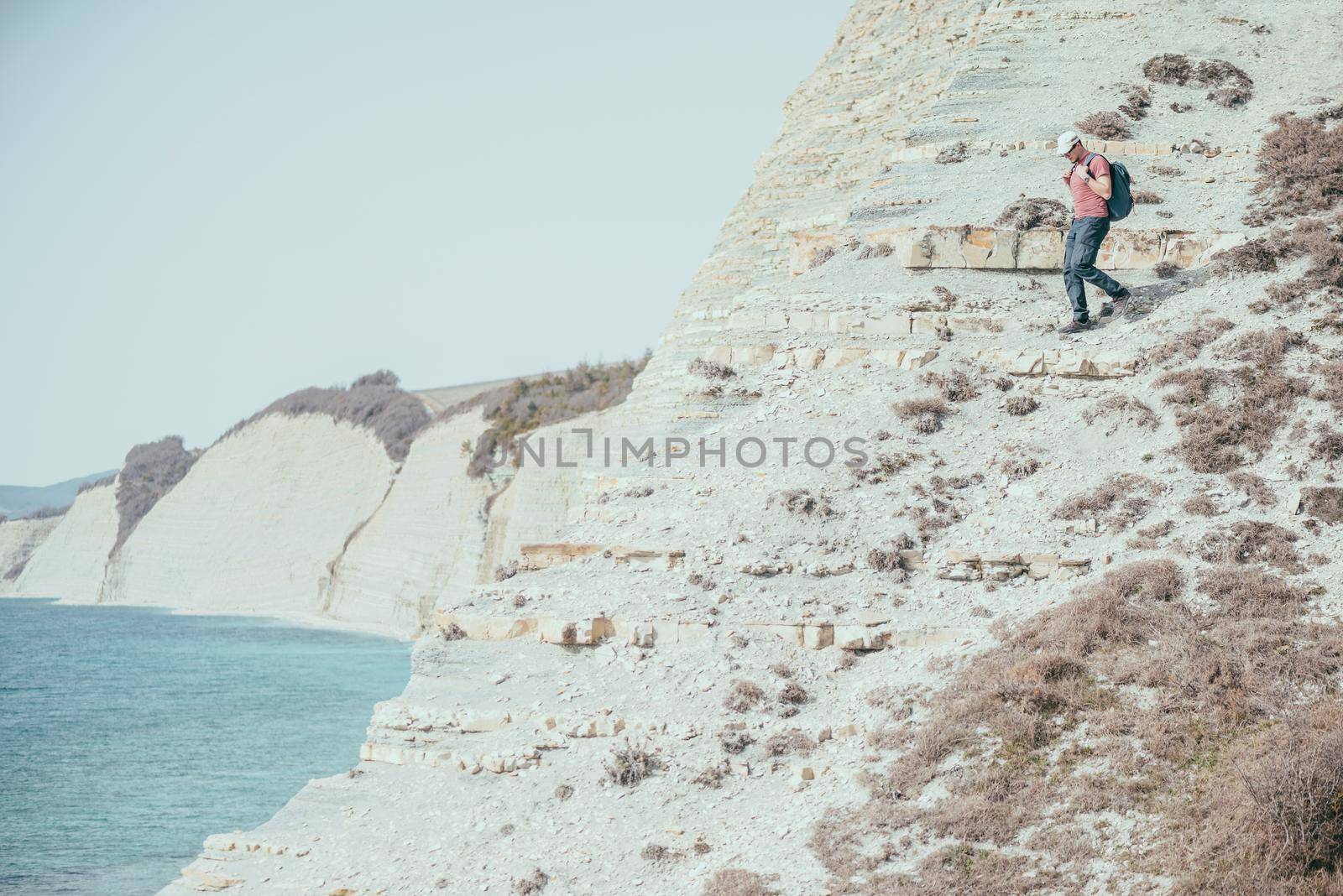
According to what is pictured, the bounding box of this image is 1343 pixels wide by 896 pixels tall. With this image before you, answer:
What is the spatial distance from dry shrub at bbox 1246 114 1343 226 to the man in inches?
131

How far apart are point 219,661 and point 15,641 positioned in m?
16.9

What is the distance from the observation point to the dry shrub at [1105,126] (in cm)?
1936

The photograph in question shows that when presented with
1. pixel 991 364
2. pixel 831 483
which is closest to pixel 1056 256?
pixel 991 364

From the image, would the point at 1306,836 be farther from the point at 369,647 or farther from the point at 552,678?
the point at 369,647

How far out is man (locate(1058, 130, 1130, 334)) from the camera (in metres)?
14.9

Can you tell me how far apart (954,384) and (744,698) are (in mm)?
5959

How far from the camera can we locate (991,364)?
1580cm

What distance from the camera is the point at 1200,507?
12.4 m

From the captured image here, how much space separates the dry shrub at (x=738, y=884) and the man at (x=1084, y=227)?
933 centimetres

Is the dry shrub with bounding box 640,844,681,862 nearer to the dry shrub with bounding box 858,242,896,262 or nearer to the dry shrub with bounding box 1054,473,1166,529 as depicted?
the dry shrub with bounding box 1054,473,1166,529

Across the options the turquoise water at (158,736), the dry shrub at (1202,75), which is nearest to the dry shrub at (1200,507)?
the dry shrub at (1202,75)


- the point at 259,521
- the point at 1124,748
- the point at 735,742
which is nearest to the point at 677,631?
the point at 735,742

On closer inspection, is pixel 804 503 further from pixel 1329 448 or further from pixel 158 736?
pixel 158 736

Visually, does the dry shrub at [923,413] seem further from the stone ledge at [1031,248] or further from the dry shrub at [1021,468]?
the stone ledge at [1031,248]
